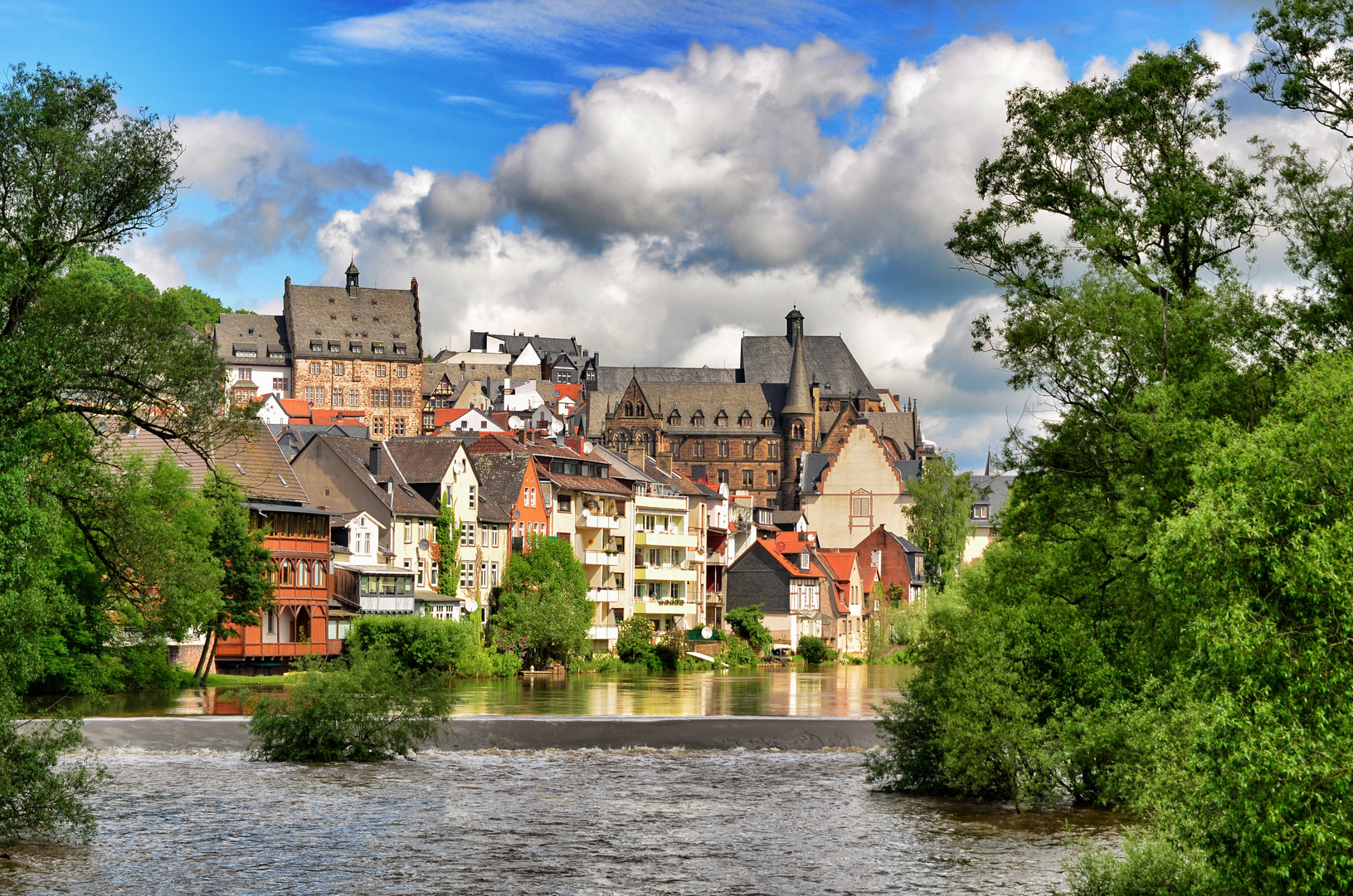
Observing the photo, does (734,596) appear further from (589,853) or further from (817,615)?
(589,853)

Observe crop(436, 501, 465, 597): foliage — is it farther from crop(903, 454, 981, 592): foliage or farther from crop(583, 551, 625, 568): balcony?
crop(903, 454, 981, 592): foliage

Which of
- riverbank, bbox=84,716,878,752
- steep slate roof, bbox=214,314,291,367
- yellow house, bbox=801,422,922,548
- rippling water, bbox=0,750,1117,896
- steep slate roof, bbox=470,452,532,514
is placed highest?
steep slate roof, bbox=214,314,291,367

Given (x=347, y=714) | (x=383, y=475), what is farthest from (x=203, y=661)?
(x=347, y=714)

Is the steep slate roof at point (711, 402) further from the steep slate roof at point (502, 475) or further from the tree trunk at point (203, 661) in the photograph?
the tree trunk at point (203, 661)

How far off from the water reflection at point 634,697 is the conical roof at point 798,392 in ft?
341

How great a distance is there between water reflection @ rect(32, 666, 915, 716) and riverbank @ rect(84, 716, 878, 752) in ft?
5.90

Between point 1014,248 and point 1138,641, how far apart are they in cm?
1038

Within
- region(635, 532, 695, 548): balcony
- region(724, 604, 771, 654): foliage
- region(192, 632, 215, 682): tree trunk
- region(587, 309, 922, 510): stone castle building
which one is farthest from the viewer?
region(587, 309, 922, 510): stone castle building

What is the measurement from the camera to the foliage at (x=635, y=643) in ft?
314

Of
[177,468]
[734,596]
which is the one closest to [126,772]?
[177,468]

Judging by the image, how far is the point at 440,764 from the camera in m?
38.3

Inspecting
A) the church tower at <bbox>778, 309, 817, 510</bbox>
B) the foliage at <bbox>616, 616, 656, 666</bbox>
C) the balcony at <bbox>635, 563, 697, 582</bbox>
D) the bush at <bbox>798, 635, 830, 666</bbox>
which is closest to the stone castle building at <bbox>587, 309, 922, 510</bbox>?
the church tower at <bbox>778, 309, 817, 510</bbox>

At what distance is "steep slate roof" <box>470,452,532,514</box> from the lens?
94.2 m

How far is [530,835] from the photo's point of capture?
2703 centimetres
